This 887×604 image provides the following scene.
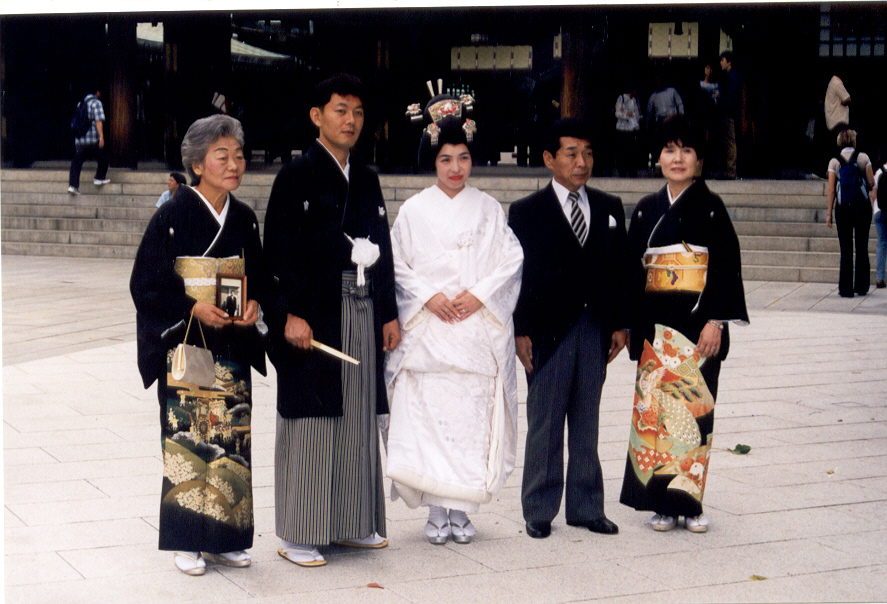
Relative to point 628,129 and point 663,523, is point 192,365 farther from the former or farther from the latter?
point 628,129

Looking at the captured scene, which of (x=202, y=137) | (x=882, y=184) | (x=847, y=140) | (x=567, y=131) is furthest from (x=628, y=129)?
(x=202, y=137)

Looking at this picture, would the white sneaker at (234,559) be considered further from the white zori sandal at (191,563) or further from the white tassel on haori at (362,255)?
the white tassel on haori at (362,255)

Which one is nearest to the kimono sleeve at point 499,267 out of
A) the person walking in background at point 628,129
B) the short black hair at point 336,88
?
the short black hair at point 336,88

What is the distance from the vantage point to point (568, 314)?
383cm

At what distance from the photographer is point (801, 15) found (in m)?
14.8

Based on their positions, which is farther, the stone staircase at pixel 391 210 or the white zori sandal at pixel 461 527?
the stone staircase at pixel 391 210

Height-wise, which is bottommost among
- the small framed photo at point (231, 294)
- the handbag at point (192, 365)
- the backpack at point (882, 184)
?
the handbag at point (192, 365)

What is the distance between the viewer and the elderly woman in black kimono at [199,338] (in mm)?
3357

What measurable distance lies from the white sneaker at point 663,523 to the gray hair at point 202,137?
84.5 inches

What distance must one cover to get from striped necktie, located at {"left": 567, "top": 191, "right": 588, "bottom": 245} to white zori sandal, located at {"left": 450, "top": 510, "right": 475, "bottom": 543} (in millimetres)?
1152

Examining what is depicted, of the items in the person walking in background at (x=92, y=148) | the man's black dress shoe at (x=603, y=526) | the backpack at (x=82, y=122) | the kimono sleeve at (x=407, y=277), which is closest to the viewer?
the kimono sleeve at (x=407, y=277)

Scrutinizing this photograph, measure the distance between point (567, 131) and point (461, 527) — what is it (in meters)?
1.58

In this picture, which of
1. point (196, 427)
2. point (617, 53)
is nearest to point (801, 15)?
point (617, 53)

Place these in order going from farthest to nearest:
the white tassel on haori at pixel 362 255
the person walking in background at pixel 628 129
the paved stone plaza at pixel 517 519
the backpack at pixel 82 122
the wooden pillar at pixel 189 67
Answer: the wooden pillar at pixel 189 67, the person walking in background at pixel 628 129, the backpack at pixel 82 122, the white tassel on haori at pixel 362 255, the paved stone plaza at pixel 517 519
